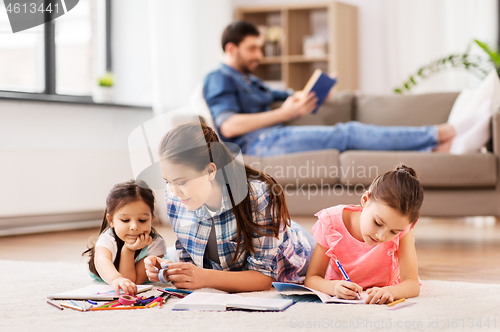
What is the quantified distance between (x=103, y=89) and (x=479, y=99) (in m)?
1.99

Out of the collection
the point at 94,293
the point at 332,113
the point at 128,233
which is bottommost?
the point at 94,293

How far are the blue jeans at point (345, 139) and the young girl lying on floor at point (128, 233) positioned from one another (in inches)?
39.7

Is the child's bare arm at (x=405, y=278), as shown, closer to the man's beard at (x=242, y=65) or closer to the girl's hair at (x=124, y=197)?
the girl's hair at (x=124, y=197)

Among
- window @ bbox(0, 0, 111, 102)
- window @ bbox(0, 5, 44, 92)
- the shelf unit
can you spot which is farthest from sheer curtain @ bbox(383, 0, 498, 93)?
window @ bbox(0, 5, 44, 92)

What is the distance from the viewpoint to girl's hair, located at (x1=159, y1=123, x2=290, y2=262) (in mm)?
1188

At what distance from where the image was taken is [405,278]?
123 cm

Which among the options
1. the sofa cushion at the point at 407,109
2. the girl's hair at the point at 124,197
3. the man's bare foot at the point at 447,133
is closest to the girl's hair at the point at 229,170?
the girl's hair at the point at 124,197

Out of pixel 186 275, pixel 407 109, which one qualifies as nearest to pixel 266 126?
pixel 407 109

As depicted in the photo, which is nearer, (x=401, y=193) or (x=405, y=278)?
(x=401, y=193)

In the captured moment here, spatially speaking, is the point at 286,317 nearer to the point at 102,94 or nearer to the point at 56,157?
the point at 56,157

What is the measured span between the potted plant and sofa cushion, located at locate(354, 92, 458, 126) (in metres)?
1.41

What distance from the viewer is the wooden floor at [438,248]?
5.33 feet

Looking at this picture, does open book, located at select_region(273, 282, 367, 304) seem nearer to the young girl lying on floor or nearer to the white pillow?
the young girl lying on floor

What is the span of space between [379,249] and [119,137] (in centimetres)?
228
